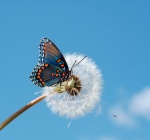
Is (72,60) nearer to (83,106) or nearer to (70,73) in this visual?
(70,73)

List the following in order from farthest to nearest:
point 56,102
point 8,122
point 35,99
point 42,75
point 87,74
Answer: point 87,74, point 56,102, point 42,75, point 35,99, point 8,122

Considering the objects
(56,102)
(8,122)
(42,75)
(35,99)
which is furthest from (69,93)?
(8,122)

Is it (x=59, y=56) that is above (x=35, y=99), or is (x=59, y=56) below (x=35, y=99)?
above

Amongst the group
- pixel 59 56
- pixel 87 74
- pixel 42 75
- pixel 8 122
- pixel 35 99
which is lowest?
pixel 8 122

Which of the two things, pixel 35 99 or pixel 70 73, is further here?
pixel 70 73
